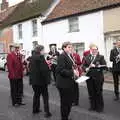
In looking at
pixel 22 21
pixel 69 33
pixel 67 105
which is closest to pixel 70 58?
pixel 67 105

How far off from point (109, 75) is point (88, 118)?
12.0m

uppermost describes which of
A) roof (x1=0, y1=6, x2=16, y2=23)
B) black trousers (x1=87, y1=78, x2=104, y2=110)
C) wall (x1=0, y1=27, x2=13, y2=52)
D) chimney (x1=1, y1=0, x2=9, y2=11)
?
chimney (x1=1, y1=0, x2=9, y2=11)

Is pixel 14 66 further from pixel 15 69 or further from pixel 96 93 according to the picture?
pixel 96 93

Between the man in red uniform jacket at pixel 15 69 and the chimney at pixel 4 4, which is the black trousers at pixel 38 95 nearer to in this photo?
the man in red uniform jacket at pixel 15 69

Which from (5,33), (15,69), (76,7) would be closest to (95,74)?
(15,69)

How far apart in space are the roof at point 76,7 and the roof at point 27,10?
5.73 ft

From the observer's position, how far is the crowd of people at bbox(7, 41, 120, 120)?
9.29 meters

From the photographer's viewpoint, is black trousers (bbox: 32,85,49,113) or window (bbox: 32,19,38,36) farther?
window (bbox: 32,19,38,36)

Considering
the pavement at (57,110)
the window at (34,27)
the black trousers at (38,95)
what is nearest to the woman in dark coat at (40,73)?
the black trousers at (38,95)

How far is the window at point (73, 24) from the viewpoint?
27752 mm

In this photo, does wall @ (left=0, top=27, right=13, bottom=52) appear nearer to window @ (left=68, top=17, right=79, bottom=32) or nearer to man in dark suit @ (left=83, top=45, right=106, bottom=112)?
window @ (left=68, top=17, right=79, bottom=32)

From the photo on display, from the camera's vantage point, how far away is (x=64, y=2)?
1226 inches

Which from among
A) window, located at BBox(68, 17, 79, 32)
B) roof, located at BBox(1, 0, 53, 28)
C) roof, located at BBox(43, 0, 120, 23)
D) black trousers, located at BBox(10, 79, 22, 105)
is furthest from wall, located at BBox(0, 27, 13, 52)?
black trousers, located at BBox(10, 79, 22, 105)

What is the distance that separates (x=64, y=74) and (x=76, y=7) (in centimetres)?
1929
